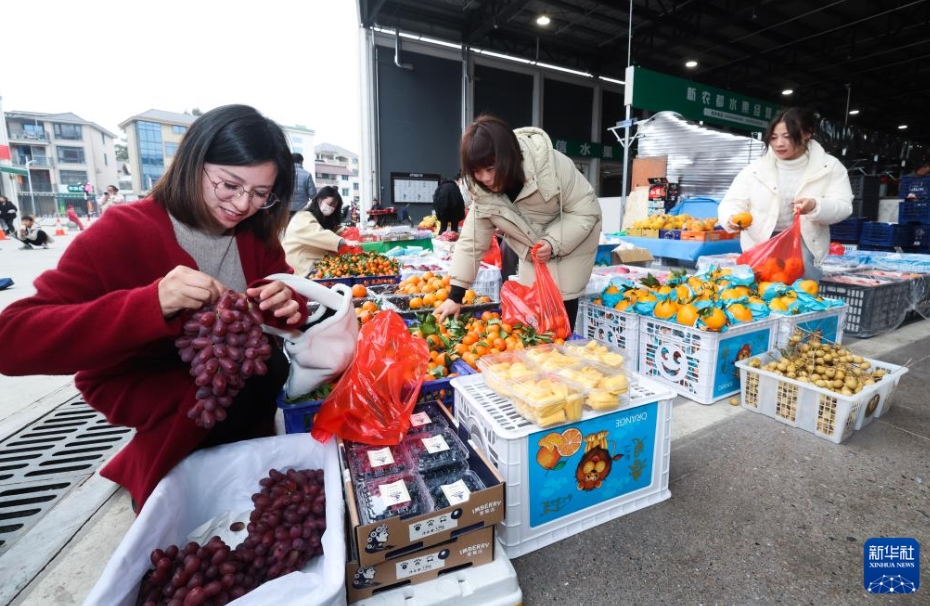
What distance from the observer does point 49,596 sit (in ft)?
4.59

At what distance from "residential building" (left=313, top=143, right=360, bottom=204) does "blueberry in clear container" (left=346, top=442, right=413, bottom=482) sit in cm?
4117

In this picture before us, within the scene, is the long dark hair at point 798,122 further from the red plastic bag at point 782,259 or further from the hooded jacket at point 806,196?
the red plastic bag at point 782,259

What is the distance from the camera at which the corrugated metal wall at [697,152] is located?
763 cm

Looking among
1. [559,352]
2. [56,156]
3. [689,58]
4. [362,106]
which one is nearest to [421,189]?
[362,106]

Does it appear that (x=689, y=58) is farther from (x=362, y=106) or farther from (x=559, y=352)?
(x=559, y=352)

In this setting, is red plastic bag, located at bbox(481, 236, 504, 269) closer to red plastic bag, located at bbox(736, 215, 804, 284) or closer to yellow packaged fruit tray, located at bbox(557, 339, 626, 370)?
red plastic bag, located at bbox(736, 215, 804, 284)

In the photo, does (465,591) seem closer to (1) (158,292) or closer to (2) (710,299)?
(1) (158,292)

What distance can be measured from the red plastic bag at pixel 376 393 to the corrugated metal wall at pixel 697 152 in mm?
7214

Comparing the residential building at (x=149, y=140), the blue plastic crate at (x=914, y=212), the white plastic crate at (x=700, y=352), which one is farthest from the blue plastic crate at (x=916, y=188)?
the residential building at (x=149, y=140)

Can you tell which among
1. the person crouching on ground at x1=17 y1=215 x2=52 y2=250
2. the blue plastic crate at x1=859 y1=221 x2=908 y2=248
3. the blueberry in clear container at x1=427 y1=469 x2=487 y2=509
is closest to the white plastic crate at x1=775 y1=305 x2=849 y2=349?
the blueberry in clear container at x1=427 y1=469 x2=487 y2=509

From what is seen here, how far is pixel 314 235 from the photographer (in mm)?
4578

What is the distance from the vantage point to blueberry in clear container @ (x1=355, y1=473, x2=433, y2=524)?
48.5 inches

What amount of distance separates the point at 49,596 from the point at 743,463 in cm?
256

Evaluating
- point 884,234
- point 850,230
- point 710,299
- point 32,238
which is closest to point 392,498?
point 710,299
